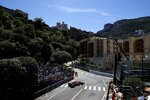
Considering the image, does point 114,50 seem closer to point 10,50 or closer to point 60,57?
point 60,57

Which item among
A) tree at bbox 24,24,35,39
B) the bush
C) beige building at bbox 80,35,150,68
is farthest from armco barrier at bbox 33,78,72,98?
tree at bbox 24,24,35,39

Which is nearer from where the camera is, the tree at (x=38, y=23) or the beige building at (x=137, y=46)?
the beige building at (x=137, y=46)

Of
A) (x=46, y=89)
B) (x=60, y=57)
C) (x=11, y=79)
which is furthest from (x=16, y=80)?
(x=60, y=57)

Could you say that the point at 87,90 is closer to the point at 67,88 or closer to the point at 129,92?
the point at 67,88

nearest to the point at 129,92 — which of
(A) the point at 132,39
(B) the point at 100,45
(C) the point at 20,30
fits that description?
(C) the point at 20,30

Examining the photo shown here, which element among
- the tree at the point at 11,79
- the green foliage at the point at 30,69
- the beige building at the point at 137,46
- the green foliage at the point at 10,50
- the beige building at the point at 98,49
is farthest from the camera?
the beige building at the point at 98,49

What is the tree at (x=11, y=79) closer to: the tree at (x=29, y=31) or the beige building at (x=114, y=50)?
the beige building at (x=114, y=50)

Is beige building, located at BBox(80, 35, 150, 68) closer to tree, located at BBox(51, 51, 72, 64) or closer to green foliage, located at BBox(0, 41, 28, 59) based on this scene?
tree, located at BBox(51, 51, 72, 64)

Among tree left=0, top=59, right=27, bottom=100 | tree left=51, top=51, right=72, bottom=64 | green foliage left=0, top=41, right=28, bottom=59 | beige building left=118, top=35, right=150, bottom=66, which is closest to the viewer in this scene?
tree left=0, top=59, right=27, bottom=100

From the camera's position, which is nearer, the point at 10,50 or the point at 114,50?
the point at 10,50

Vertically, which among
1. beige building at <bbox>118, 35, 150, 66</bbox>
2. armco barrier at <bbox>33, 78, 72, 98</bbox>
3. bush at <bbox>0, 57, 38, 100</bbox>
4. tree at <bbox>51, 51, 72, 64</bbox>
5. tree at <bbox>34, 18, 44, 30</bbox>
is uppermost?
tree at <bbox>34, 18, 44, 30</bbox>

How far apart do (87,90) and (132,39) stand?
50133 millimetres

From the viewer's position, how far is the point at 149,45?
9950 cm

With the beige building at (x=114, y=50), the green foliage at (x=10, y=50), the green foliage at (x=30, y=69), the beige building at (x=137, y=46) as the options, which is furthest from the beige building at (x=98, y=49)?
the green foliage at (x=30, y=69)
